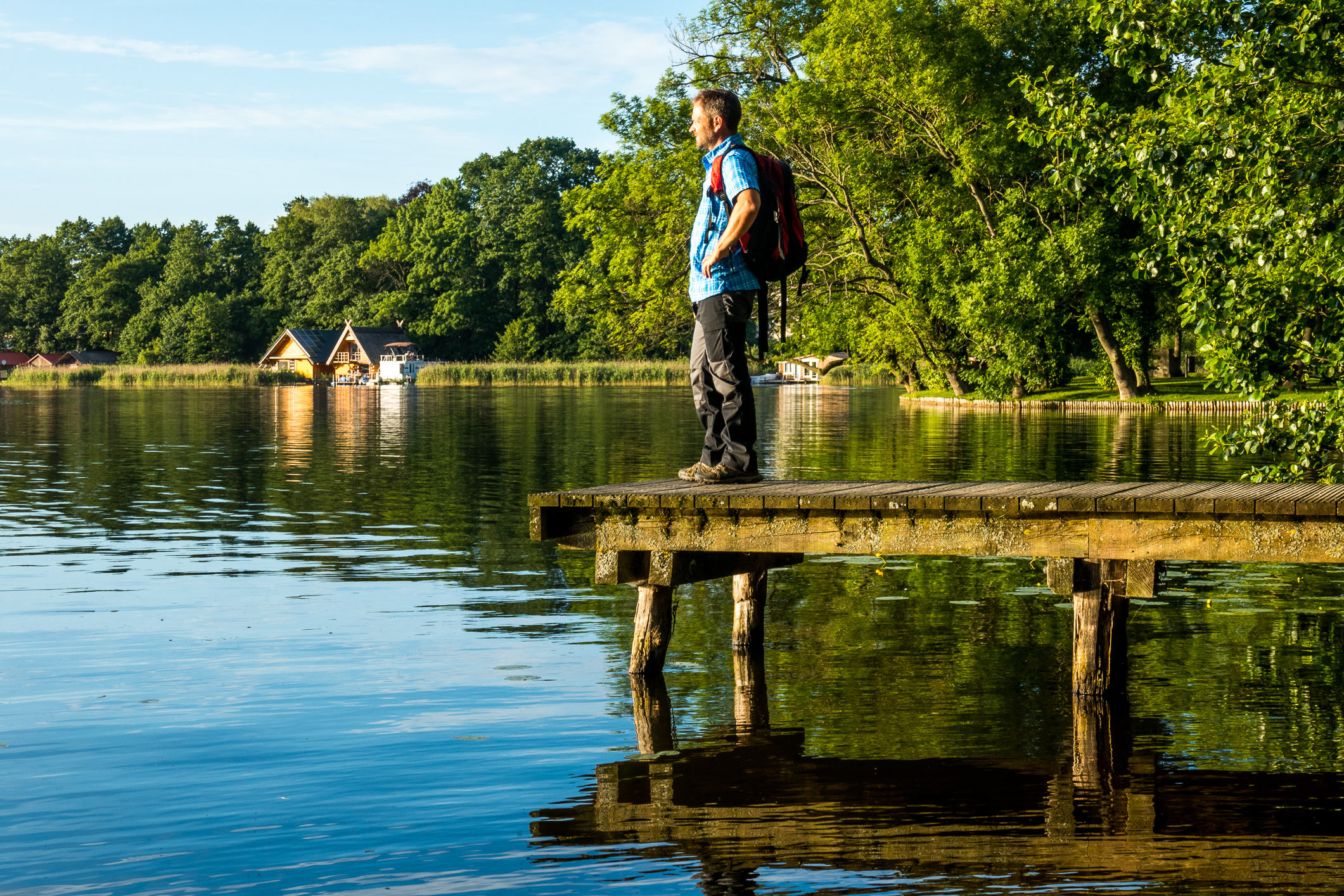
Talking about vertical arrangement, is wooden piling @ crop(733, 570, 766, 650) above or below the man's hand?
below

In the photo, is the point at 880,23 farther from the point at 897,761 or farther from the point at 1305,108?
the point at 897,761

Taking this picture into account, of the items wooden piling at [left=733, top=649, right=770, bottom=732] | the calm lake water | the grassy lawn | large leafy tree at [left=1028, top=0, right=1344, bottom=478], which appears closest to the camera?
the calm lake water

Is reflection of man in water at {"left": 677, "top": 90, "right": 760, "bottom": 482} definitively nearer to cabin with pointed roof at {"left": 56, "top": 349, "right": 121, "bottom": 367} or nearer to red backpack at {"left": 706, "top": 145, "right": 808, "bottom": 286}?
red backpack at {"left": 706, "top": 145, "right": 808, "bottom": 286}

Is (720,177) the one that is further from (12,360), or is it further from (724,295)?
(12,360)

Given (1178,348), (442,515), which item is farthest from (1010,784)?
(1178,348)

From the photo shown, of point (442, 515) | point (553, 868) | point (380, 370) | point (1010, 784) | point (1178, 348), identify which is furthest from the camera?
point (380, 370)

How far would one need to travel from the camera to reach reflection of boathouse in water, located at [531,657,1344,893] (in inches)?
207

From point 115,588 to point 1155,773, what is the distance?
9.28 meters

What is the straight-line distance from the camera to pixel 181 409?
53.6 meters

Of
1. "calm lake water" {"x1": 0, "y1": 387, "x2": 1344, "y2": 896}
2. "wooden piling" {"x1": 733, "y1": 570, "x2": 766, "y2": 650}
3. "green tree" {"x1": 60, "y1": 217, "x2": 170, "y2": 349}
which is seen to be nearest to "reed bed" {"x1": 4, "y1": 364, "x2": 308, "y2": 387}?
"green tree" {"x1": 60, "y1": 217, "x2": 170, "y2": 349}

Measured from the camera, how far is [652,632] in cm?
887

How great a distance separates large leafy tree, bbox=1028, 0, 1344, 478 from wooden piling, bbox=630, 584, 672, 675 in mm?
5629

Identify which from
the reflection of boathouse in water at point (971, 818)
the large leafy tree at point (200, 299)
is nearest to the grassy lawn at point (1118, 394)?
the reflection of boathouse in water at point (971, 818)

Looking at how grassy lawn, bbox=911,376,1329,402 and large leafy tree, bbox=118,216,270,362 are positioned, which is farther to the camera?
large leafy tree, bbox=118,216,270,362
